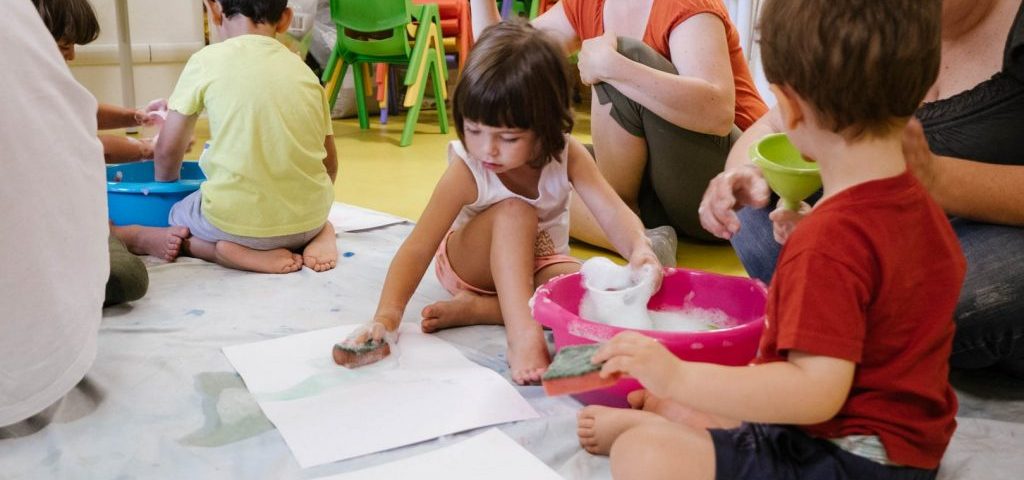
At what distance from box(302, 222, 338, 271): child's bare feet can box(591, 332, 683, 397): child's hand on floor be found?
103cm

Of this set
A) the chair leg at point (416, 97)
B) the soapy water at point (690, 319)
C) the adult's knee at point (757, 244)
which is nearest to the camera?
the soapy water at point (690, 319)

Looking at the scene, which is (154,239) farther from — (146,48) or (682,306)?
(146,48)

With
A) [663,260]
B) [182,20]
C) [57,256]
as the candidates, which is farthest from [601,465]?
[182,20]

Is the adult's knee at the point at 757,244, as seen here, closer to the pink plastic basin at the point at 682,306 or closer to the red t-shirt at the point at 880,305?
the pink plastic basin at the point at 682,306

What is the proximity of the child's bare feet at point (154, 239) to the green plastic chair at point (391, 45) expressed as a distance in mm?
1604

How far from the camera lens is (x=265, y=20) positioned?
172cm

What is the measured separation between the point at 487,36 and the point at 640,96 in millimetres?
484

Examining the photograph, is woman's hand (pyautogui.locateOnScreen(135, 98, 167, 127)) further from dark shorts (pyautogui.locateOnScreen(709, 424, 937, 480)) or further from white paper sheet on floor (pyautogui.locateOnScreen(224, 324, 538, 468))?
dark shorts (pyautogui.locateOnScreen(709, 424, 937, 480))

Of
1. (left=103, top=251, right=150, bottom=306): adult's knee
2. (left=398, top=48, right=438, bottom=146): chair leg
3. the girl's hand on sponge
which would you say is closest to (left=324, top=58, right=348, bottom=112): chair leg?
(left=398, top=48, right=438, bottom=146): chair leg

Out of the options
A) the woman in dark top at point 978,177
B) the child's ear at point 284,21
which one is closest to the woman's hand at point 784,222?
→ the woman in dark top at point 978,177

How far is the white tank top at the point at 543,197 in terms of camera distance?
1.33 metres

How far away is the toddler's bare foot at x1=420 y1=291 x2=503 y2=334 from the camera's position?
1.34m

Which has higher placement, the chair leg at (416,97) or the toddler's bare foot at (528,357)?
the toddler's bare foot at (528,357)

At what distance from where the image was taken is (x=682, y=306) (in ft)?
3.97
